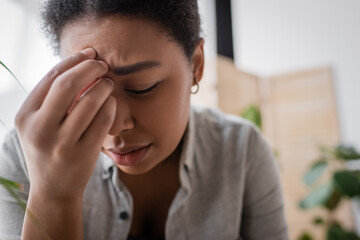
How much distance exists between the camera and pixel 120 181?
0.85 metres

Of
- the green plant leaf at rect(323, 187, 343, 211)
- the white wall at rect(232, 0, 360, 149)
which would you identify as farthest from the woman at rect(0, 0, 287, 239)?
the white wall at rect(232, 0, 360, 149)

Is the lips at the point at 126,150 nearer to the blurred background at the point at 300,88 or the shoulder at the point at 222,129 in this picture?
the shoulder at the point at 222,129

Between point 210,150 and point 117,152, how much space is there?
15.9 inches

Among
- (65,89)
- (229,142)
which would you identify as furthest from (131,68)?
(229,142)

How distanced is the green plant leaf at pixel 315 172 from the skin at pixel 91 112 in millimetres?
2272

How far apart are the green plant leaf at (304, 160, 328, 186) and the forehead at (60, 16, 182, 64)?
Answer: 244 centimetres

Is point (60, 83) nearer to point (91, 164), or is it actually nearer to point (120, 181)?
point (91, 164)

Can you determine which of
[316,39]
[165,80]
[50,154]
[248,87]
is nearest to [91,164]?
[50,154]

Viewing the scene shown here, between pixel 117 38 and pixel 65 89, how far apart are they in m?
0.14

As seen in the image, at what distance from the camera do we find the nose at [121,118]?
0.59 m

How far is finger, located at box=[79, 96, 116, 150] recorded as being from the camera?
1.66ft

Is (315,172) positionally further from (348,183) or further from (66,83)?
(66,83)

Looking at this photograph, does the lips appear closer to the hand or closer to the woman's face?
the woman's face

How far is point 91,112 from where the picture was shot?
1.63ft
